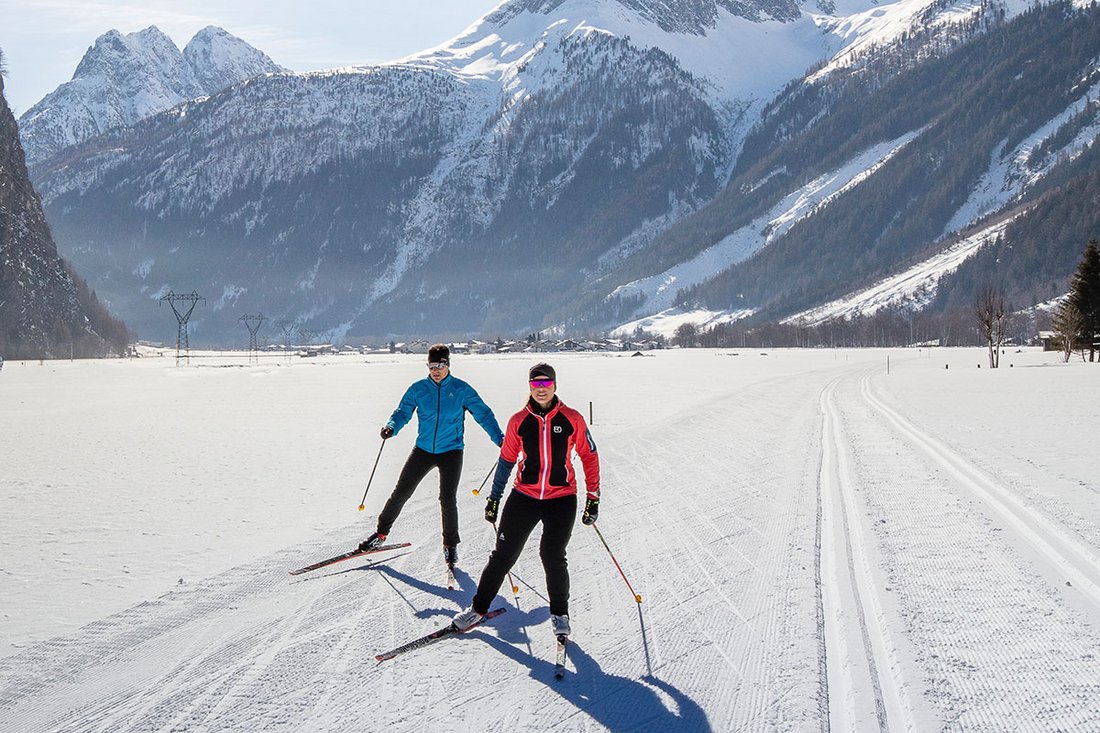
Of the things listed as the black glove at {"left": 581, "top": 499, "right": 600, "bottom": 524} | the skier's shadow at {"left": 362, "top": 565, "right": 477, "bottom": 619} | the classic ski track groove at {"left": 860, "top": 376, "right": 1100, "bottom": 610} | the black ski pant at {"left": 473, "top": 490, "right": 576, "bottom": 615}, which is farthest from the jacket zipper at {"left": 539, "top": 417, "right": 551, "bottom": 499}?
the classic ski track groove at {"left": 860, "top": 376, "right": 1100, "bottom": 610}

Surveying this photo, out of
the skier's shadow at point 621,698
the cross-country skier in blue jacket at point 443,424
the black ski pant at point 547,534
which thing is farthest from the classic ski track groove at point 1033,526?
the cross-country skier in blue jacket at point 443,424

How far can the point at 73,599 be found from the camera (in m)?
7.55

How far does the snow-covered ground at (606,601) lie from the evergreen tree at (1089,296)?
45.3 m

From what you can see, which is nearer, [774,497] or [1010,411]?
[774,497]

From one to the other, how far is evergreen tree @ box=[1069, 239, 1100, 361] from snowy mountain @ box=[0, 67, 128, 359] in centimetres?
9981

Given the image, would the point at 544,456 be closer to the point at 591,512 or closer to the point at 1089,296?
the point at 591,512

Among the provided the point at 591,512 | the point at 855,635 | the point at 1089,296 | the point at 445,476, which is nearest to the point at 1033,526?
the point at 855,635

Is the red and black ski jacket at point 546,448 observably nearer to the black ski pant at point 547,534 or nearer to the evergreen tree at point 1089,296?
the black ski pant at point 547,534

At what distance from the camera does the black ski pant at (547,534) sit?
A: 6.19m

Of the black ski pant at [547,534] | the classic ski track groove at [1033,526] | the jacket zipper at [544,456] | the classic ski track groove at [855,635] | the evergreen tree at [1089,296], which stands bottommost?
the classic ski track groove at [855,635]

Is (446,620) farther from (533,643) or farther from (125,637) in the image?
(125,637)

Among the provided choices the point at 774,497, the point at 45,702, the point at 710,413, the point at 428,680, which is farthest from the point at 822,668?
the point at 710,413

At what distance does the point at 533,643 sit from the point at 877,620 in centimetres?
272

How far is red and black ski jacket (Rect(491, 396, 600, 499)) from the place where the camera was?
6.16 metres
